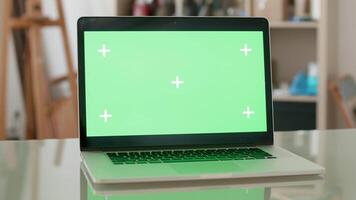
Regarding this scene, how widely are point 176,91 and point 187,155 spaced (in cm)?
11

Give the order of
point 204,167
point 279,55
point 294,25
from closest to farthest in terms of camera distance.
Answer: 1. point 204,167
2. point 294,25
3. point 279,55

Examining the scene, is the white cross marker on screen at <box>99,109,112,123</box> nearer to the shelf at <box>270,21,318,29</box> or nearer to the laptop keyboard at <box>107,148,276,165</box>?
the laptop keyboard at <box>107,148,276,165</box>

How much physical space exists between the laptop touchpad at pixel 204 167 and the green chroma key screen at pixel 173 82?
0.35ft

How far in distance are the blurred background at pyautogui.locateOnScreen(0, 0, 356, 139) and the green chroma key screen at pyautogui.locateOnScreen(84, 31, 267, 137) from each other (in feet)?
7.78

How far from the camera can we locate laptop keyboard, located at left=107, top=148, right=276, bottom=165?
3.43ft

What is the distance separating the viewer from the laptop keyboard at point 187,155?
1.05 m

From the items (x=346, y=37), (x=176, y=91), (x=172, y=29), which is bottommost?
(x=176, y=91)

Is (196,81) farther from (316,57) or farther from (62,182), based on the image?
(316,57)

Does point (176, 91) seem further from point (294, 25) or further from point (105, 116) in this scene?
point (294, 25)

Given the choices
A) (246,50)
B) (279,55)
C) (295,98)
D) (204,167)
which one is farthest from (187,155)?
(279,55)

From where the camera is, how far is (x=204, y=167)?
101 cm

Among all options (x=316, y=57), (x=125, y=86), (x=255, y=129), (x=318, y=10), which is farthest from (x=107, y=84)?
(x=316, y=57)

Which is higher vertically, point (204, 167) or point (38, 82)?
point (38, 82)

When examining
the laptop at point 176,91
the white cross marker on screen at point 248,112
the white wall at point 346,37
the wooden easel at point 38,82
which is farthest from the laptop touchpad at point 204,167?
the white wall at point 346,37
